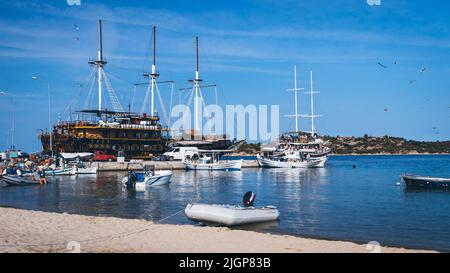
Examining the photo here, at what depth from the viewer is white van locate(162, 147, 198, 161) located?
313ft

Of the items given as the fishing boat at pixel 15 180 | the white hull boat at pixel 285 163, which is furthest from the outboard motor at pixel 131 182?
the white hull boat at pixel 285 163

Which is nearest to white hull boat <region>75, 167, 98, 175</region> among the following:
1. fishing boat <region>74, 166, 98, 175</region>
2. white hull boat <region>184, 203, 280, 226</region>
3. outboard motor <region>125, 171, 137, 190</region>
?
fishing boat <region>74, 166, 98, 175</region>

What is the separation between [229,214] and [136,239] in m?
6.19

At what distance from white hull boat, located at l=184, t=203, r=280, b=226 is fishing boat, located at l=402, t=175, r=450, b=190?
28.7m

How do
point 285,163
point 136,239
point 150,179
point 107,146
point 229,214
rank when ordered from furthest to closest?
point 285,163
point 107,146
point 150,179
point 229,214
point 136,239

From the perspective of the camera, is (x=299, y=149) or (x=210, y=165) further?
(x=299, y=149)

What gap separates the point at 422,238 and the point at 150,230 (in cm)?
1285

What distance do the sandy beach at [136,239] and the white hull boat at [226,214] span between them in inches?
67.2

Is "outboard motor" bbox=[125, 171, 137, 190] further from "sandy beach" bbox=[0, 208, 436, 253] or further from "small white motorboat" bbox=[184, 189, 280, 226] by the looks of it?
"sandy beach" bbox=[0, 208, 436, 253]

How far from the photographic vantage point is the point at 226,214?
23.4 meters

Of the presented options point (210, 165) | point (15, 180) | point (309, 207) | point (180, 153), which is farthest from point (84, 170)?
point (309, 207)

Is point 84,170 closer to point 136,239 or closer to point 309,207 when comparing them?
point 309,207
